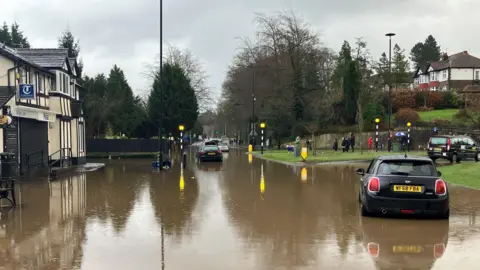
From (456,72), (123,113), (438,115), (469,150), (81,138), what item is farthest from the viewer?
(456,72)

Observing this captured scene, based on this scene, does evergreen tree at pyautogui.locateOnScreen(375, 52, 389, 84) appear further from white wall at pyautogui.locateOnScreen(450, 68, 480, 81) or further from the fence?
the fence

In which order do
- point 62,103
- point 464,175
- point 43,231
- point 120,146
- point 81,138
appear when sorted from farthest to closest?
1. point 120,146
2. point 81,138
3. point 62,103
4. point 464,175
5. point 43,231

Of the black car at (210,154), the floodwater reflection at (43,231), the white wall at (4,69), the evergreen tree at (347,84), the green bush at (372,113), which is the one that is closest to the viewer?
the floodwater reflection at (43,231)

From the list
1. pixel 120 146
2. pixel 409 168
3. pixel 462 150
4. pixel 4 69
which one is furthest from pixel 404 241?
pixel 120 146

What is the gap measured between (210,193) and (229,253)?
8015mm

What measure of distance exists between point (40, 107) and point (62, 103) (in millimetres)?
3247

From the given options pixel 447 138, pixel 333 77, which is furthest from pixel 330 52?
pixel 447 138

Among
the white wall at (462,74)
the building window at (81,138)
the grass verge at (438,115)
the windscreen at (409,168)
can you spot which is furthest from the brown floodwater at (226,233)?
the white wall at (462,74)

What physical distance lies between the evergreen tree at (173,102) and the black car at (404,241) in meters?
50.0

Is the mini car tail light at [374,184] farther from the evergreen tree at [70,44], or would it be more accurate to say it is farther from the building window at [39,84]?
the evergreen tree at [70,44]

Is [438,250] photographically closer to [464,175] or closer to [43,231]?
[43,231]

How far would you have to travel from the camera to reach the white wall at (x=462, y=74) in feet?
269

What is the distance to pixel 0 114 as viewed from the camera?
19.5 meters

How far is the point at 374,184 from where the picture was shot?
1008 centimetres
